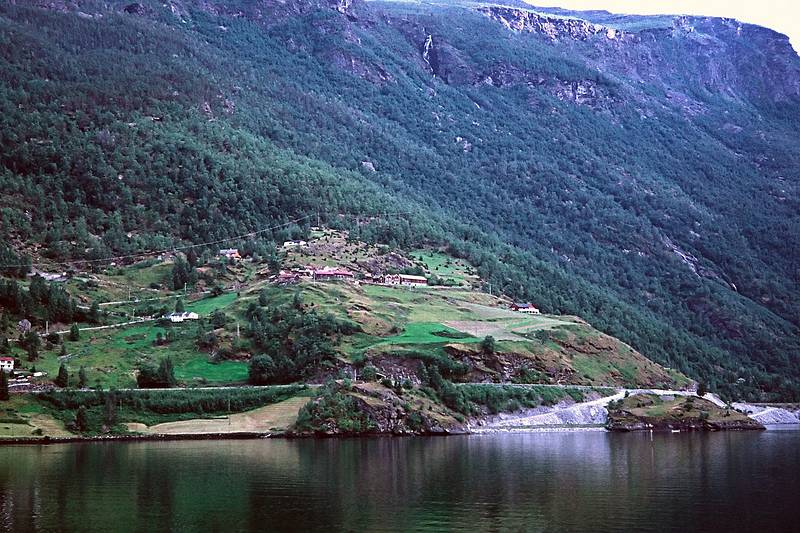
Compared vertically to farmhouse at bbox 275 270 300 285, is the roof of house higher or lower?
higher

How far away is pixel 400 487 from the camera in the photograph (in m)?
81.0

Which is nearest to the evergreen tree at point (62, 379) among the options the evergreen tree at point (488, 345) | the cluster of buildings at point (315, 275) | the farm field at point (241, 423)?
the farm field at point (241, 423)

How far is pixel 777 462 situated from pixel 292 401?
219 feet

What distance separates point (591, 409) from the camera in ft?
510

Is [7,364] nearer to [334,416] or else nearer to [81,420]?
[81,420]

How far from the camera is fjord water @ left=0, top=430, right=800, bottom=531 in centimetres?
6594

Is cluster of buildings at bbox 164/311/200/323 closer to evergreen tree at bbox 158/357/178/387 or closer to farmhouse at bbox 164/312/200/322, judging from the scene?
farmhouse at bbox 164/312/200/322

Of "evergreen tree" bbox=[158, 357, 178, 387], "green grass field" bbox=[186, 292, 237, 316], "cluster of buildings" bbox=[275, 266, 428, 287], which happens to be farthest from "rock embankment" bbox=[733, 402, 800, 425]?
"evergreen tree" bbox=[158, 357, 178, 387]

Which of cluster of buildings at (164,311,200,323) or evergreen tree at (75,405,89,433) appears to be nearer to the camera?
evergreen tree at (75,405,89,433)

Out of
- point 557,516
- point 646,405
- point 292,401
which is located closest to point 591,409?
point 646,405

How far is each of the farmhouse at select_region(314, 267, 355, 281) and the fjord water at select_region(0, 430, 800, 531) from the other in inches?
2774

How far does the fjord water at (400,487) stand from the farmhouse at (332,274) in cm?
7045

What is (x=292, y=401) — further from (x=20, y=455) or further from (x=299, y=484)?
(x=299, y=484)

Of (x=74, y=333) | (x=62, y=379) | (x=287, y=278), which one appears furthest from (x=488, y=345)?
(x=74, y=333)
